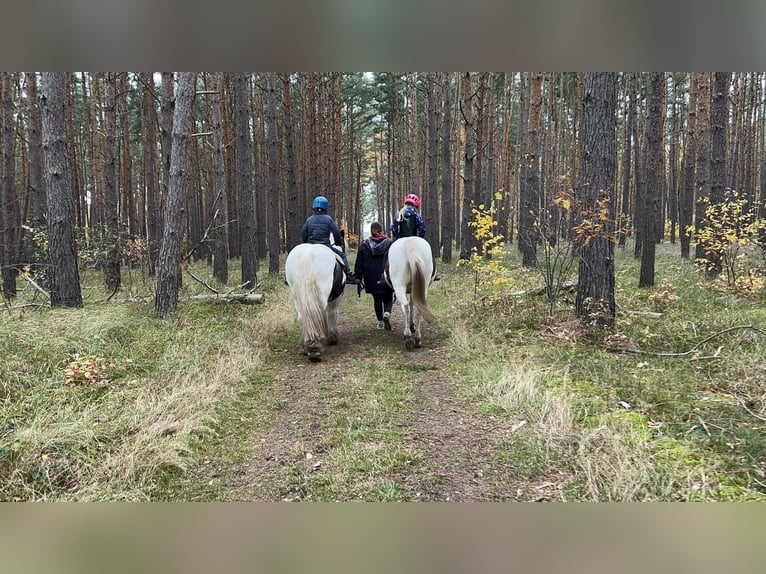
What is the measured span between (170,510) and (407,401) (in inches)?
157

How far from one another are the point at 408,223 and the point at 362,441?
4.65 metres

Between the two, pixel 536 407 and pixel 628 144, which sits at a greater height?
pixel 628 144

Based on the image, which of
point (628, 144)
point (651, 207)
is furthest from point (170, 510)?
point (628, 144)

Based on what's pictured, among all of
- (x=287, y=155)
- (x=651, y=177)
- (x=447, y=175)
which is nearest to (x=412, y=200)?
(x=651, y=177)

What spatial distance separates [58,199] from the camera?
24.3 ft

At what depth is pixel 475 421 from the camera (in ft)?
13.7

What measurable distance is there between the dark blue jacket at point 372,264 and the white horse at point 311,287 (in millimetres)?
1311

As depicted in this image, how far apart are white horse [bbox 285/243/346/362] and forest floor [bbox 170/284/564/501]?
1.17 feet

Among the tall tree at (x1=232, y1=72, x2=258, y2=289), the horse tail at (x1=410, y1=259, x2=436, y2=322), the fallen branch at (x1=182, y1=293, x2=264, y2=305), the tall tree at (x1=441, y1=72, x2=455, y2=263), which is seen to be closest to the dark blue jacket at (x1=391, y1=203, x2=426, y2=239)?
the horse tail at (x1=410, y1=259, x2=436, y2=322)

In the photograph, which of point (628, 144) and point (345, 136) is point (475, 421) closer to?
point (628, 144)

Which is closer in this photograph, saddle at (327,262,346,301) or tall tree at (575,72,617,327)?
tall tree at (575,72,617,327)

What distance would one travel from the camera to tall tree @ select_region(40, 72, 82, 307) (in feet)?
23.9

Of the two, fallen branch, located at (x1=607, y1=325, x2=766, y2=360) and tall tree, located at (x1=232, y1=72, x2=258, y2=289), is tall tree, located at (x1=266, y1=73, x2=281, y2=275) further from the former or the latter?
fallen branch, located at (x1=607, y1=325, x2=766, y2=360)

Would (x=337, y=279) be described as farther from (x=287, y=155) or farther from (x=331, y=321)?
(x=287, y=155)
